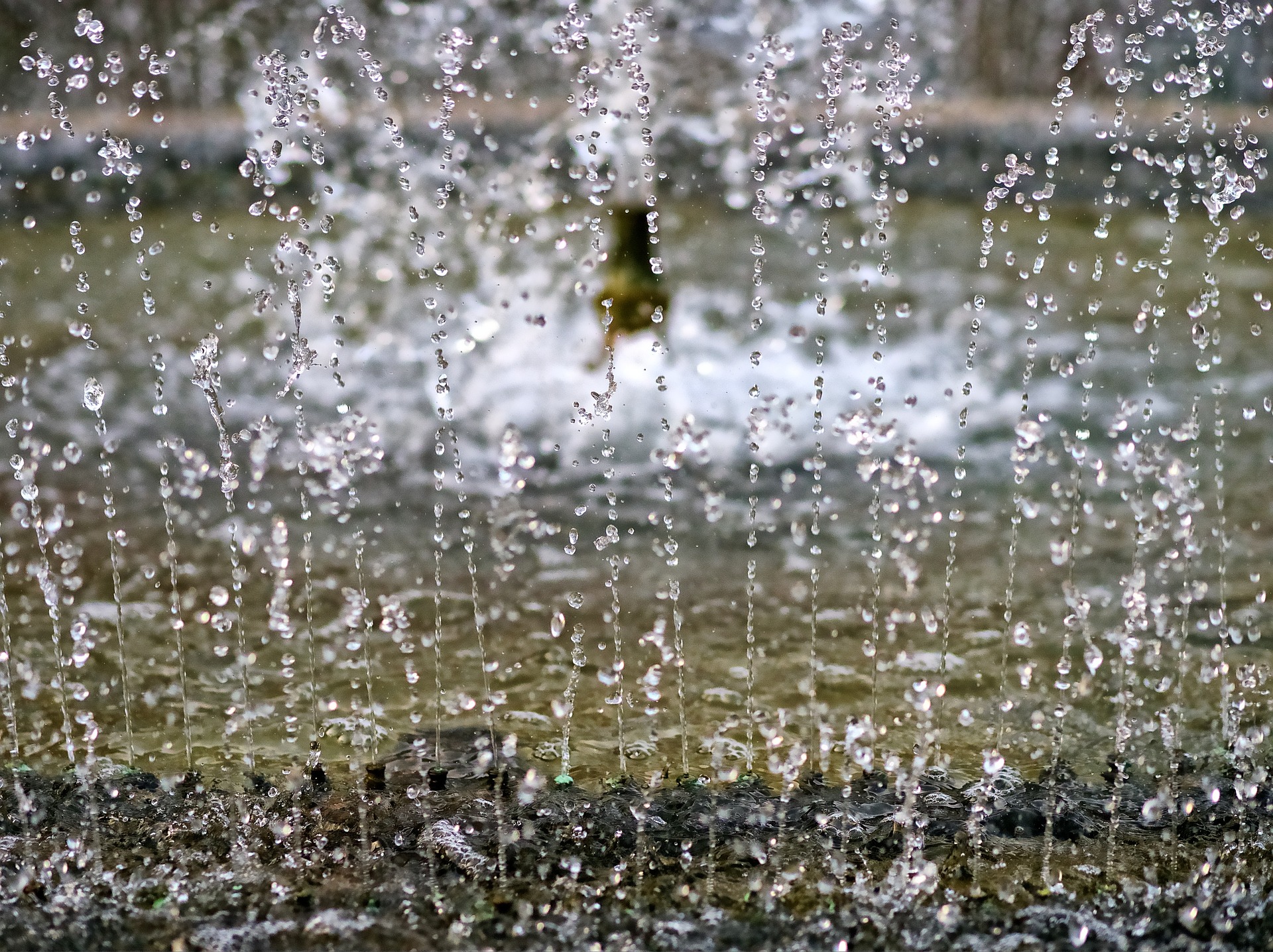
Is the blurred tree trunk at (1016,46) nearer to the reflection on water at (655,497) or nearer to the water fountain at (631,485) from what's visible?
the water fountain at (631,485)

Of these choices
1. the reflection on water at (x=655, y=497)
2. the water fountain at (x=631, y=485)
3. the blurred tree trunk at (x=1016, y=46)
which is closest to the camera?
the water fountain at (x=631, y=485)

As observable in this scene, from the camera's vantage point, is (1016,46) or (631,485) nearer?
(631,485)

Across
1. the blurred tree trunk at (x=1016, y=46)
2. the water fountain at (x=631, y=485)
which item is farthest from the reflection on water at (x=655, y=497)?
the blurred tree trunk at (x=1016, y=46)

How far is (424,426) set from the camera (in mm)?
4797

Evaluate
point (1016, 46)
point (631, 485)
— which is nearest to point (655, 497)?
point (631, 485)

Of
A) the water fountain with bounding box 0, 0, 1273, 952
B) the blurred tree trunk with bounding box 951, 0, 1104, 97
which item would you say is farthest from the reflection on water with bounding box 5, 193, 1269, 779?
the blurred tree trunk with bounding box 951, 0, 1104, 97

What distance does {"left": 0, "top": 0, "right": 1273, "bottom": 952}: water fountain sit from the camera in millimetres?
2504

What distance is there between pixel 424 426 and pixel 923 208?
332cm

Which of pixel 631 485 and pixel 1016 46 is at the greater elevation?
pixel 1016 46

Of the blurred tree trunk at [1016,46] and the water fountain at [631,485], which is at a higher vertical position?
the blurred tree trunk at [1016,46]

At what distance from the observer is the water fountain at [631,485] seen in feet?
8.21

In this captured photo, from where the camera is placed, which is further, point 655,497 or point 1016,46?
point 1016,46

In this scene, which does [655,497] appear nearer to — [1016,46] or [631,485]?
[631,485]

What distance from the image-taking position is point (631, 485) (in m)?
4.37
